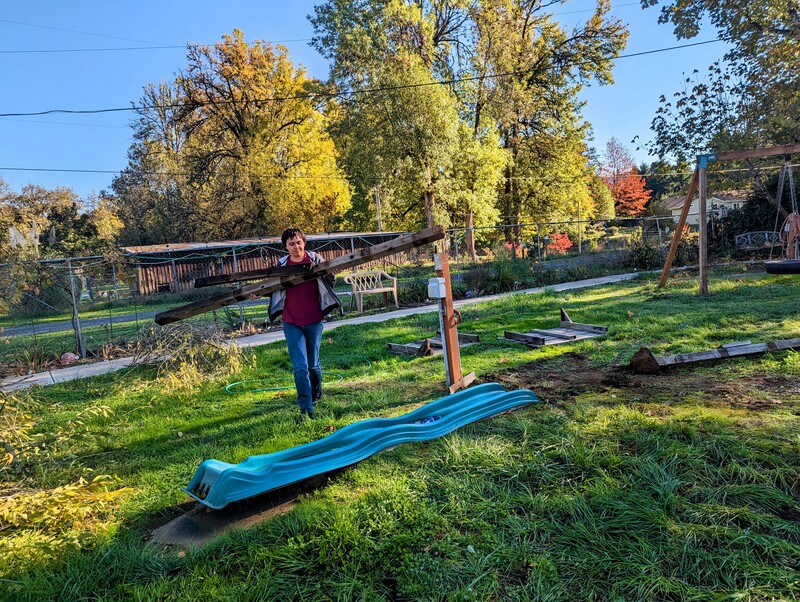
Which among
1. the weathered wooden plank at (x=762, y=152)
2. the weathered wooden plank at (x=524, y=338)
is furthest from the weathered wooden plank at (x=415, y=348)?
the weathered wooden plank at (x=762, y=152)

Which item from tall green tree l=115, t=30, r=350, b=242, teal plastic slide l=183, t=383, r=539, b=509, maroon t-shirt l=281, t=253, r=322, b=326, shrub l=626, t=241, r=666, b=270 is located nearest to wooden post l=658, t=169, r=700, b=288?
shrub l=626, t=241, r=666, b=270

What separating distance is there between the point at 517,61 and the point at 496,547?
101 feet

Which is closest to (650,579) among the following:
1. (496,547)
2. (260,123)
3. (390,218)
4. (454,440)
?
(496,547)

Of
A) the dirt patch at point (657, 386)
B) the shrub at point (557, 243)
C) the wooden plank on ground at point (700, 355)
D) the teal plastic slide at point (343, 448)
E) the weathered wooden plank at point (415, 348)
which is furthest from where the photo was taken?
the shrub at point (557, 243)

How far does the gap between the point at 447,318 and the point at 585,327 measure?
4.24 m

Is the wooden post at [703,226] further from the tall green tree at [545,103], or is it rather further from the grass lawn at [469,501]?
the tall green tree at [545,103]

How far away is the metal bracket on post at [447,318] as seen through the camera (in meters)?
5.18

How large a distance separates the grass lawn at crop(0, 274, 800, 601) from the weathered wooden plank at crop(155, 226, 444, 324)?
4.34 ft

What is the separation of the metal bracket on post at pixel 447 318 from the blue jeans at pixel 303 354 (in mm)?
1301

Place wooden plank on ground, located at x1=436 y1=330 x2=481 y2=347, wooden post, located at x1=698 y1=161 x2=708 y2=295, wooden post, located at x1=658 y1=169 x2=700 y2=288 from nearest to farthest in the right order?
wooden plank on ground, located at x1=436 y1=330 x2=481 y2=347
wooden post, located at x1=698 y1=161 x2=708 y2=295
wooden post, located at x1=658 y1=169 x2=700 y2=288

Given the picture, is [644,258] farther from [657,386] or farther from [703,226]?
[657,386]

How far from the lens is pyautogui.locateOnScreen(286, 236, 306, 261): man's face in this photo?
494 cm

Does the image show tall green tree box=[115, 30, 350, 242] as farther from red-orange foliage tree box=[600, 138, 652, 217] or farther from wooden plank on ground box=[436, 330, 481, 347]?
red-orange foliage tree box=[600, 138, 652, 217]

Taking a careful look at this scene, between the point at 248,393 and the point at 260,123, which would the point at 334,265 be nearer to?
the point at 248,393
